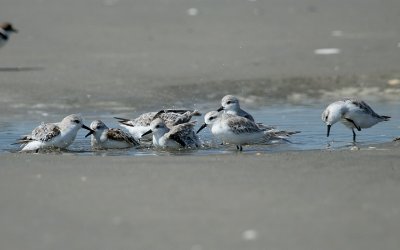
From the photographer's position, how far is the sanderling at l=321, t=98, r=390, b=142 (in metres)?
11.2

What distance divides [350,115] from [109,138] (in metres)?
2.88

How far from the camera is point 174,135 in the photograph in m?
10.8

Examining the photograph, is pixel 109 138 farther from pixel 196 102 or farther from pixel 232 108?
pixel 196 102

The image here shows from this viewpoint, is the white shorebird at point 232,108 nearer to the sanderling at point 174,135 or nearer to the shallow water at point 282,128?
the shallow water at point 282,128

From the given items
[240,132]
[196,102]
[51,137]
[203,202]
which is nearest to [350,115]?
[240,132]

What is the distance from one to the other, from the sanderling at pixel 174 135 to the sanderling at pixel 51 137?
932 mm

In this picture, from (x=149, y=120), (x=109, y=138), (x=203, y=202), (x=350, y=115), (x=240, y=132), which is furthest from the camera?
(x=149, y=120)

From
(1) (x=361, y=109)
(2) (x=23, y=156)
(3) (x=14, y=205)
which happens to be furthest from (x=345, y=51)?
(3) (x=14, y=205)

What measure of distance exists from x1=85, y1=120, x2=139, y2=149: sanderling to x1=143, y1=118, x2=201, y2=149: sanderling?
0.95 feet

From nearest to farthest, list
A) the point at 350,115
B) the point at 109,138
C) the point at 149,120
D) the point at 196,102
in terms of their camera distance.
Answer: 1. the point at 109,138
2. the point at 350,115
3. the point at 149,120
4. the point at 196,102

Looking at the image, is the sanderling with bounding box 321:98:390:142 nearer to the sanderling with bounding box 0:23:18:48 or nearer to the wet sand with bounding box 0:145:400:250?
the wet sand with bounding box 0:145:400:250

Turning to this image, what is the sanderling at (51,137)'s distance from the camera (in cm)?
1045

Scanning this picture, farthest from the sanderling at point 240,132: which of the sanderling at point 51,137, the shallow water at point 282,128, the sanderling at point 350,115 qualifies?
the sanderling at point 51,137

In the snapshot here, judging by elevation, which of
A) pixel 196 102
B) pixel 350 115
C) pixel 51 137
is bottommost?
pixel 51 137
